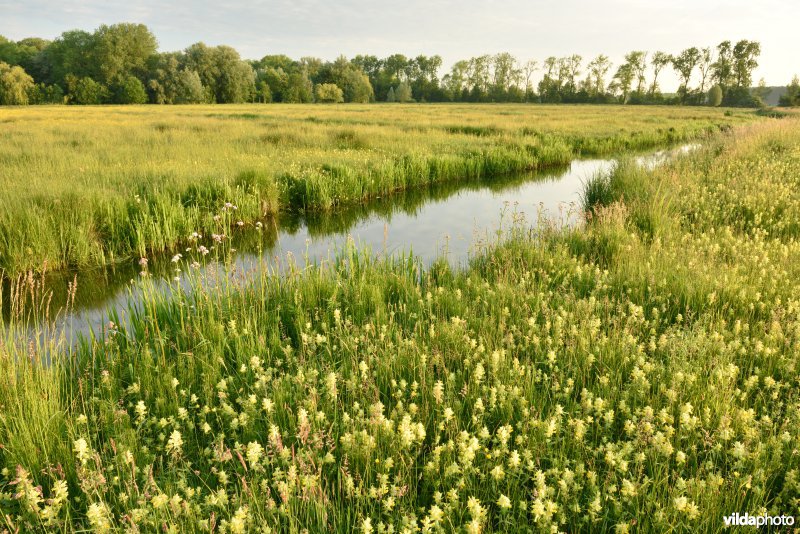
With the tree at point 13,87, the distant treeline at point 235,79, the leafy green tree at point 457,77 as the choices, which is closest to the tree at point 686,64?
the distant treeline at point 235,79

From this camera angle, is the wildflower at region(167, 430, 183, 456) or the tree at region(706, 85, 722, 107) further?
the tree at region(706, 85, 722, 107)

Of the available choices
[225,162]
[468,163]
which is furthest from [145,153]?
[468,163]

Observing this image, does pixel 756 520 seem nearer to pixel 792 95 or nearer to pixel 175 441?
pixel 175 441

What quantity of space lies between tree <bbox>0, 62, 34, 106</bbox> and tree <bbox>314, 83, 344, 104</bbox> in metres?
47.3

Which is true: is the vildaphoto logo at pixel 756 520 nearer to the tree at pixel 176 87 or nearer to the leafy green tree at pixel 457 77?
the tree at pixel 176 87

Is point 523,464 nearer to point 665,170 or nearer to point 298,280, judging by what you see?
point 298,280

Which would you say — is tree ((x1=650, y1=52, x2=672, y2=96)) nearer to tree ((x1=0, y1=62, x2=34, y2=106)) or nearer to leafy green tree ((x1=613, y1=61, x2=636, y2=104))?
leafy green tree ((x1=613, y1=61, x2=636, y2=104))

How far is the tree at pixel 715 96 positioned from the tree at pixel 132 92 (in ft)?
335

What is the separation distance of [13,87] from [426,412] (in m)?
92.2

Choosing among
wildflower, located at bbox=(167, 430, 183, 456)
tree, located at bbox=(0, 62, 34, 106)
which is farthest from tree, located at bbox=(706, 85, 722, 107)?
tree, located at bbox=(0, 62, 34, 106)

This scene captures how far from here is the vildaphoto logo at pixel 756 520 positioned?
2.38 meters

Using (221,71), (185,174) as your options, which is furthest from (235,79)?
(185,174)

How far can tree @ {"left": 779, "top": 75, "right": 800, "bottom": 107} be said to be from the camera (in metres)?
75.4

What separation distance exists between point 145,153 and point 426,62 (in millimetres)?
136898
